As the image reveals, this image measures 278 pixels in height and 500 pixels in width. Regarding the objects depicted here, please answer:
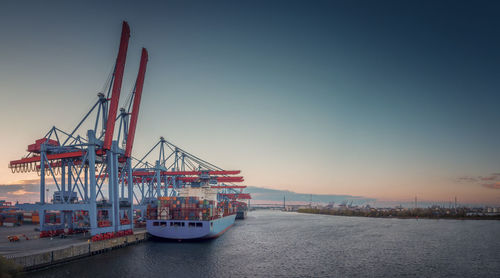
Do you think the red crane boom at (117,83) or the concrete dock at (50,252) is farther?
the red crane boom at (117,83)

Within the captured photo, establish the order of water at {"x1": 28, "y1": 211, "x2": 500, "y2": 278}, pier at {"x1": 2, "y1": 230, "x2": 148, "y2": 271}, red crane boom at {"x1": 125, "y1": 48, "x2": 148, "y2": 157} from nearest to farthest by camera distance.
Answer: pier at {"x1": 2, "y1": 230, "x2": 148, "y2": 271}
water at {"x1": 28, "y1": 211, "x2": 500, "y2": 278}
red crane boom at {"x1": 125, "y1": 48, "x2": 148, "y2": 157}

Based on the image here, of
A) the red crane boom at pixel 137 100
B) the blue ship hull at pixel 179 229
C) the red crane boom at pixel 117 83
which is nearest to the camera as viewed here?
the red crane boom at pixel 117 83

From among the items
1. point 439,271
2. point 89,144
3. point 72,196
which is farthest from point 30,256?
point 439,271

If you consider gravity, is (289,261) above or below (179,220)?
below

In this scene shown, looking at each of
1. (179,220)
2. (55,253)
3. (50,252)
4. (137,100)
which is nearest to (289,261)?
(179,220)

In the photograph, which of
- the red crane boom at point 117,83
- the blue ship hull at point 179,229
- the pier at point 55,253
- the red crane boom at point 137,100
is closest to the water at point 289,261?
the pier at point 55,253

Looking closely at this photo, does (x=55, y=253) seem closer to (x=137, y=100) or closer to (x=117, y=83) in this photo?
(x=117, y=83)

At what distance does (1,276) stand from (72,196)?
1185 inches

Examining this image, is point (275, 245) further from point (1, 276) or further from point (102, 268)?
point (1, 276)

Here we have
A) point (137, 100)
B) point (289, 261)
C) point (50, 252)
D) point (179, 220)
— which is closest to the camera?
point (50, 252)

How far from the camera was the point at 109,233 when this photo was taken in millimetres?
36500

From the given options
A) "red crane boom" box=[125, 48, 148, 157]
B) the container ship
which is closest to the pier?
the container ship

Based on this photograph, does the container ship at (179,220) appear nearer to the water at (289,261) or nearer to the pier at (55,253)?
the water at (289,261)

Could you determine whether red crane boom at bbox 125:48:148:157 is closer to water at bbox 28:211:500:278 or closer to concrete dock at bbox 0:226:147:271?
concrete dock at bbox 0:226:147:271
